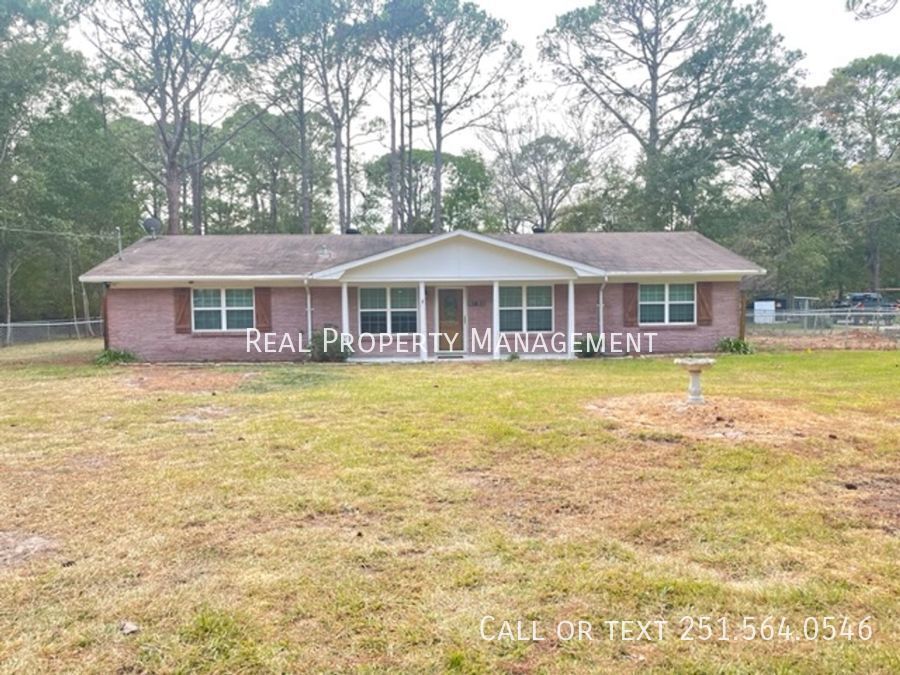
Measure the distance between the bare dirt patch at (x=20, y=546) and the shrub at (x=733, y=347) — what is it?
15302mm

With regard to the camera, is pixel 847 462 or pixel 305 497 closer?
pixel 305 497

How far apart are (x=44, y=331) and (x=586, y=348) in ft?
77.6

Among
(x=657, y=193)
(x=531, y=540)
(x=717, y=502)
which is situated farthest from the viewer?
(x=657, y=193)

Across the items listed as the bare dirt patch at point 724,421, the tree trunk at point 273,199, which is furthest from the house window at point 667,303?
Answer: the tree trunk at point 273,199

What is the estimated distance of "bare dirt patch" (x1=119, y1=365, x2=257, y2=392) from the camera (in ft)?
32.6

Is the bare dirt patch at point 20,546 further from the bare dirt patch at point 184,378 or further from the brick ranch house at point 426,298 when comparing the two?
the brick ranch house at point 426,298

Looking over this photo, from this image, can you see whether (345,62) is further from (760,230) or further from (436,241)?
(760,230)

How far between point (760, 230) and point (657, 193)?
548 centimetres

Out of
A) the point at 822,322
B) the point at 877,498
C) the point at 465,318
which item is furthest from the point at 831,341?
the point at 877,498

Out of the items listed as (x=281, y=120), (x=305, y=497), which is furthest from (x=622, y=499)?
(x=281, y=120)

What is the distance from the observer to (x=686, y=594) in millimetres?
2766

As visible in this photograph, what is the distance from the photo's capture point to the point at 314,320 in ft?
51.0

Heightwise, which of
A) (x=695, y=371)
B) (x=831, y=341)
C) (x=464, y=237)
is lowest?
(x=831, y=341)

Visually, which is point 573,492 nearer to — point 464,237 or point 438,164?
point 464,237
